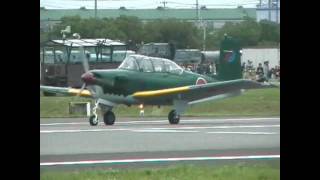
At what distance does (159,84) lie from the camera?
65.0 ft

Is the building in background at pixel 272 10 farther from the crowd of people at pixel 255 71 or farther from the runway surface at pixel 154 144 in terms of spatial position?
the crowd of people at pixel 255 71

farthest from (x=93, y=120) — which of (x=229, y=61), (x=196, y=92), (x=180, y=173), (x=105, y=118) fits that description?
(x=180, y=173)

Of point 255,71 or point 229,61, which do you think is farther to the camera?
point 255,71

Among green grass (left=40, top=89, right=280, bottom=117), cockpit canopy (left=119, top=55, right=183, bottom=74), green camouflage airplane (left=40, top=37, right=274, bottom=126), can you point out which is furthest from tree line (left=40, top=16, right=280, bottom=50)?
cockpit canopy (left=119, top=55, right=183, bottom=74)

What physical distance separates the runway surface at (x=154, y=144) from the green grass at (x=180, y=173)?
52.3 inches

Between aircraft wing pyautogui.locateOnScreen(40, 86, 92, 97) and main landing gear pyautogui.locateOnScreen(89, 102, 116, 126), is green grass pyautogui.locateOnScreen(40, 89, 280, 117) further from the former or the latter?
main landing gear pyautogui.locateOnScreen(89, 102, 116, 126)

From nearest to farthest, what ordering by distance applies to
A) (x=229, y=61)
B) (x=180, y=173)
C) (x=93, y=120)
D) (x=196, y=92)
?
(x=180, y=173), (x=93, y=120), (x=196, y=92), (x=229, y=61)

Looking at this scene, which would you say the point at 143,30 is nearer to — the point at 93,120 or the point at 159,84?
the point at 159,84

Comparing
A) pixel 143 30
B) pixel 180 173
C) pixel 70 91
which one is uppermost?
pixel 143 30

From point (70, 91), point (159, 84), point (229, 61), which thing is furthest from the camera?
point (70, 91)

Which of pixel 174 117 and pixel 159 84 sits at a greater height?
pixel 159 84

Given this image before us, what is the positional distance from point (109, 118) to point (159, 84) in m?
1.73
